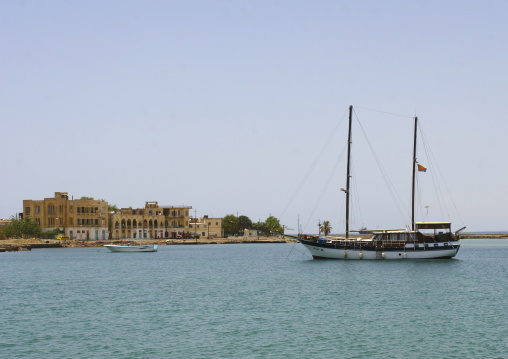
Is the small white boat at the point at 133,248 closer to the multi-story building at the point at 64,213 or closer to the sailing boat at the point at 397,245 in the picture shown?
the multi-story building at the point at 64,213

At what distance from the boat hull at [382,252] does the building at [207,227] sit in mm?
120579

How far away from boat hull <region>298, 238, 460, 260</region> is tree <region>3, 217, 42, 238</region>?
301 ft

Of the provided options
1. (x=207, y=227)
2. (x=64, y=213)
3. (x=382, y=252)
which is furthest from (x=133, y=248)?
(x=207, y=227)

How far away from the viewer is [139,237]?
16775 centimetres

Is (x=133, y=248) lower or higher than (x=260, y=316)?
lower

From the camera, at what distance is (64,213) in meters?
146

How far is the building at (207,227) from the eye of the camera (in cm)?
18938

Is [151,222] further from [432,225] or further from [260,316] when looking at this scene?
[260,316]

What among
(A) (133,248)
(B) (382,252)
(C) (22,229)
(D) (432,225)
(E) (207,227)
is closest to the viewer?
(D) (432,225)

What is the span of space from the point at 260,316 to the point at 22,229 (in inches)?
4746

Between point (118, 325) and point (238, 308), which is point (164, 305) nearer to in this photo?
point (238, 308)

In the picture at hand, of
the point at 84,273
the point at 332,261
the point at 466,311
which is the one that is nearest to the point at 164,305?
the point at 466,311

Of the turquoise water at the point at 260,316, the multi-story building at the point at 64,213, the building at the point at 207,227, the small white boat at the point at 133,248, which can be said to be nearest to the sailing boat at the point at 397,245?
the turquoise water at the point at 260,316

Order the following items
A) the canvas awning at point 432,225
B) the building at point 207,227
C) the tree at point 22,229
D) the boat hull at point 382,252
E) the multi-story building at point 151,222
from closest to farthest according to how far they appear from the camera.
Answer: the canvas awning at point 432,225
the boat hull at point 382,252
the tree at point 22,229
the multi-story building at point 151,222
the building at point 207,227
